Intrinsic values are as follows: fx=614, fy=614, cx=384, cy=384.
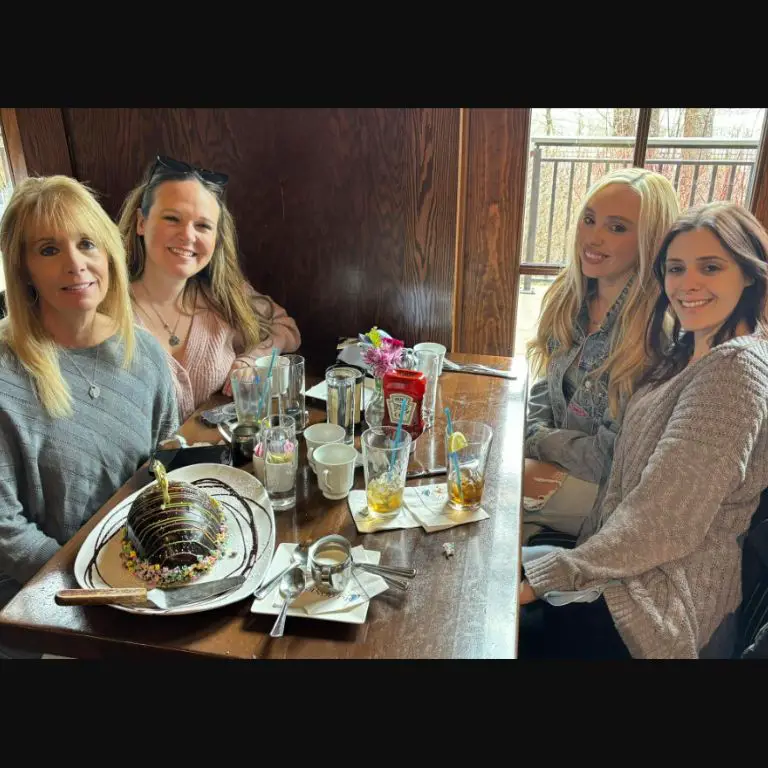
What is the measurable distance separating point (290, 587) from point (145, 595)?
18 centimetres

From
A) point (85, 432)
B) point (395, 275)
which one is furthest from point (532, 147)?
point (85, 432)

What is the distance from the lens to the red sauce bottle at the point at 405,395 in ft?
3.65

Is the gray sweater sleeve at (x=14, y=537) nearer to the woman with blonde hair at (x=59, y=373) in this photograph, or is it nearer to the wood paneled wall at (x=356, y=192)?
the woman with blonde hair at (x=59, y=373)

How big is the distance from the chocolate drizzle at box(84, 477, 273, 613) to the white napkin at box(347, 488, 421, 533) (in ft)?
0.44

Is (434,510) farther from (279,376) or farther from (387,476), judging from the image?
(279,376)

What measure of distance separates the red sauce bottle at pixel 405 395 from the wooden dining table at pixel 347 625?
0.74 feet

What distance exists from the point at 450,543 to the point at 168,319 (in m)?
0.93

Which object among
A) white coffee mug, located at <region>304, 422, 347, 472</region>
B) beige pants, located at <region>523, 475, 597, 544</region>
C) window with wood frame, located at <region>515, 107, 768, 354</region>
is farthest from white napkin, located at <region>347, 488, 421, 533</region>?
window with wood frame, located at <region>515, 107, 768, 354</region>

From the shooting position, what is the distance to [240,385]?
121 cm

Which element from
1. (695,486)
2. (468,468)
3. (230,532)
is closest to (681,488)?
(695,486)

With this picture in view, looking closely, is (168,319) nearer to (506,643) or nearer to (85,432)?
(85,432)

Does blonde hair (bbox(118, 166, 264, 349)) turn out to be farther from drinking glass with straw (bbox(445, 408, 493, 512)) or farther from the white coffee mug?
drinking glass with straw (bbox(445, 408, 493, 512))

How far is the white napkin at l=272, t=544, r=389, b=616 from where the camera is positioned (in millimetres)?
771

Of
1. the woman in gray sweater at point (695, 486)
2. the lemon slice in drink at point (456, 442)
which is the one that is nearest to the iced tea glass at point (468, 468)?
the lemon slice in drink at point (456, 442)
